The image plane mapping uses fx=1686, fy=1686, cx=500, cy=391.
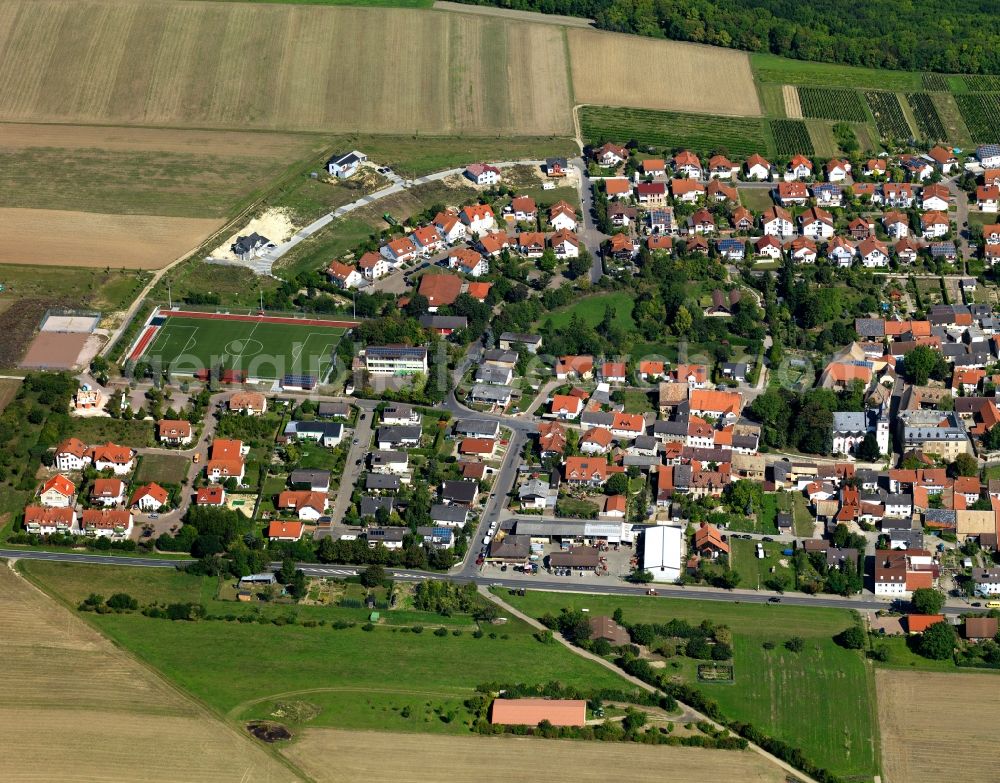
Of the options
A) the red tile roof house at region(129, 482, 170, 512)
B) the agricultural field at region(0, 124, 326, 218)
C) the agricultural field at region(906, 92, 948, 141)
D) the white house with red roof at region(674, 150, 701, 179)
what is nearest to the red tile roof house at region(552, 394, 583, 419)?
the red tile roof house at region(129, 482, 170, 512)

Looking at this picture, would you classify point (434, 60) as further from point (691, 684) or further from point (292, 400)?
point (691, 684)

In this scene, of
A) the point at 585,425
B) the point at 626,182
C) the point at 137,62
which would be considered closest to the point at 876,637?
the point at 585,425

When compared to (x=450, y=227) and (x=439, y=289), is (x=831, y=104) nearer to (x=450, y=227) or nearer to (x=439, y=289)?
(x=450, y=227)

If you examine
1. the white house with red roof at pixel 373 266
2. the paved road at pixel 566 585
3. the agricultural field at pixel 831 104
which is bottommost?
the paved road at pixel 566 585

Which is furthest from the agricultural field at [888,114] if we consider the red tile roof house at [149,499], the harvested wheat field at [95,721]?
the harvested wheat field at [95,721]

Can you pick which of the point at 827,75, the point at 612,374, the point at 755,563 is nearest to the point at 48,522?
the point at 612,374

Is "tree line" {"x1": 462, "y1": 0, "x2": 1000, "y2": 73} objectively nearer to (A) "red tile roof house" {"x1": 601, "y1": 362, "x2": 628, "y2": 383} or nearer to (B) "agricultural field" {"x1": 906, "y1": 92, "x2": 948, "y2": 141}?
(B) "agricultural field" {"x1": 906, "y1": 92, "x2": 948, "y2": 141}

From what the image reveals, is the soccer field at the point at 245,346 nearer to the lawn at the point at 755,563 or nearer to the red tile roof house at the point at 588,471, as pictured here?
the red tile roof house at the point at 588,471
